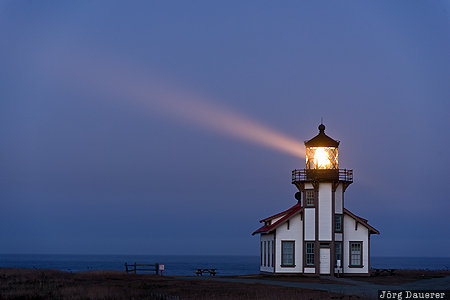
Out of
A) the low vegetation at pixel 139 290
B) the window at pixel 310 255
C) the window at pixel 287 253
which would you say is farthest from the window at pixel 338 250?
the low vegetation at pixel 139 290

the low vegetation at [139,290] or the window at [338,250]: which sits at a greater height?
the window at [338,250]

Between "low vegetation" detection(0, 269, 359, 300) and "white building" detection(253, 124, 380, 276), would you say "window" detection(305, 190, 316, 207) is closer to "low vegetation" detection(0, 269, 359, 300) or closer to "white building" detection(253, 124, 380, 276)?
"white building" detection(253, 124, 380, 276)

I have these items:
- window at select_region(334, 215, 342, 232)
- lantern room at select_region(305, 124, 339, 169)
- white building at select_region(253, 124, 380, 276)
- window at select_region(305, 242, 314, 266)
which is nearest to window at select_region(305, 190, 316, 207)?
white building at select_region(253, 124, 380, 276)

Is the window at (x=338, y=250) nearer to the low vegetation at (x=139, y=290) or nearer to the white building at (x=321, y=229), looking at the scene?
the white building at (x=321, y=229)

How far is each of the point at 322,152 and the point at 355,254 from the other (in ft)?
24.8

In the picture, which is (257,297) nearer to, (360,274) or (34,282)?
(34,282)

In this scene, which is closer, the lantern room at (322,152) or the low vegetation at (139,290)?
the low vegetation at (139,290)

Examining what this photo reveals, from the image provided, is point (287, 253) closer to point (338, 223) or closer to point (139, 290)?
point (338, 223)

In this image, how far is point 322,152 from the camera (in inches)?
1934

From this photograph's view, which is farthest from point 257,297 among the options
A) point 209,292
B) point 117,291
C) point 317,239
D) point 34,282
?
point 317,239

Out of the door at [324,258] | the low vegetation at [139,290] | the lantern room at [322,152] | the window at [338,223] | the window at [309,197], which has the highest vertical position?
the lantern room at [322,152]

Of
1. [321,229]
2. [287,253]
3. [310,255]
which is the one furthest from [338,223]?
[287,253]

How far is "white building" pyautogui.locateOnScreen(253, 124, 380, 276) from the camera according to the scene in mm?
48094

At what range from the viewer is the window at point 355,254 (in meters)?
49.3
